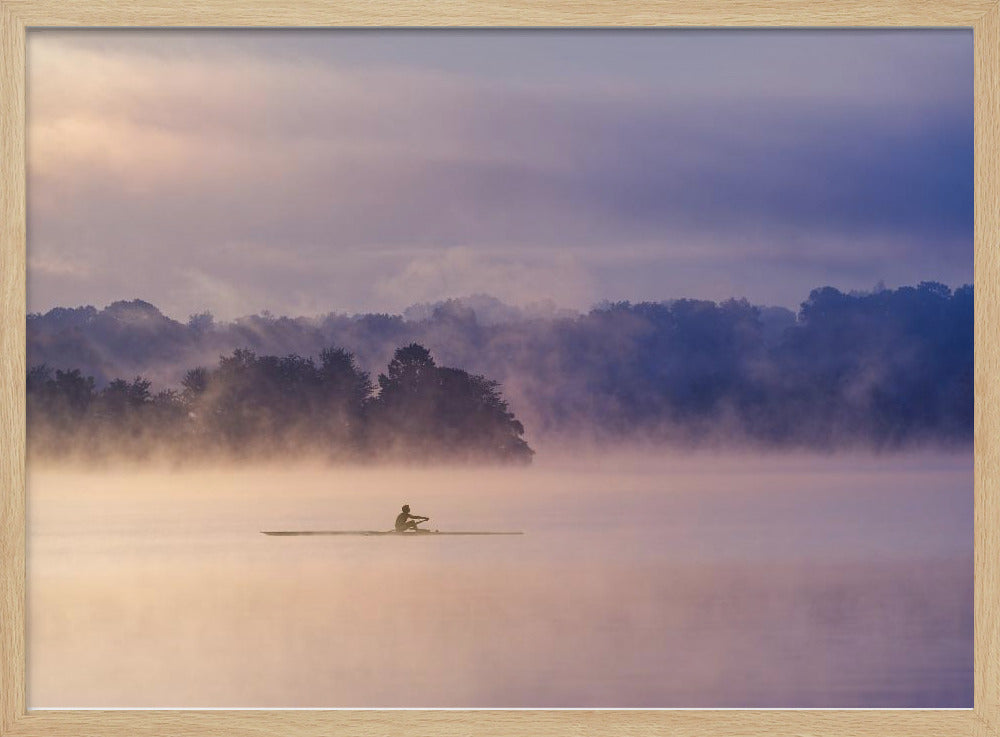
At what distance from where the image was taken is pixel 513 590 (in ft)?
13.9

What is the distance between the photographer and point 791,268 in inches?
167

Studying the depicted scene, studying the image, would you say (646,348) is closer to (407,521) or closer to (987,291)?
(407,521)

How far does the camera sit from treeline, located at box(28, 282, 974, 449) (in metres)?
4.23

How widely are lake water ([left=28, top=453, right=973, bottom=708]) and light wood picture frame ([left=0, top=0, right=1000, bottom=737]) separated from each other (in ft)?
0.16

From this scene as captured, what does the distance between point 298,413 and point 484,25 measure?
1.19 m

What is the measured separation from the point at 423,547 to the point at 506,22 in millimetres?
1452

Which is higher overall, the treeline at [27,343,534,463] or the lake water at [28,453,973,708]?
the treeline at [27,343,534,463]

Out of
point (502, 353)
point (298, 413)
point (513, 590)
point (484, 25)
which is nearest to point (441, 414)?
point (502, 353)

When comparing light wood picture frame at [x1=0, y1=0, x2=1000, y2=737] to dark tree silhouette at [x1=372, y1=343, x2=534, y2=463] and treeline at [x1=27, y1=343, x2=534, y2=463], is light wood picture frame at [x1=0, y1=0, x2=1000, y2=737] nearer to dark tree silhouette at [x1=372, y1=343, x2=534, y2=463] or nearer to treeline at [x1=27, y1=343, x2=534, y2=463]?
treeline at [x1=27, y1=343, x2=534, y2=463]

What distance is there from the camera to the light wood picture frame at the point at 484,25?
4109mm

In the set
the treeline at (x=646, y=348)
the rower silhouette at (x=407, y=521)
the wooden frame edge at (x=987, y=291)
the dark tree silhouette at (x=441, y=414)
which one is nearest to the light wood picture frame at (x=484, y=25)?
the wooden frame edge at (x=987, y=291)

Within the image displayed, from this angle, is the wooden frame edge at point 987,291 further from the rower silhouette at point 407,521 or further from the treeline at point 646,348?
the rower silhouette at point 407,521

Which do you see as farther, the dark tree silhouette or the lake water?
the dark tree silhouette

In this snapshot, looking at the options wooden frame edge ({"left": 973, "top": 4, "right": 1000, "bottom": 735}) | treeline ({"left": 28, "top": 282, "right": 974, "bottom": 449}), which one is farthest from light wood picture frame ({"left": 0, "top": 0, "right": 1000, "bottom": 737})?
treeline ({"left": 28, "top": 282, "right": 974, "bottom": 449})
